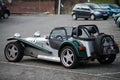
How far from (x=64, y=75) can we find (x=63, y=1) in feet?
176

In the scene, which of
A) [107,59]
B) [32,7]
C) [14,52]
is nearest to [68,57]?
[107,59]

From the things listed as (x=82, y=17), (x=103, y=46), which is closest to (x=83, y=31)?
(x=103, y=46)

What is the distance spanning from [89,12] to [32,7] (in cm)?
2188

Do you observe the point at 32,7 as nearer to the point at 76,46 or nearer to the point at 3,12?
the point at 3,12

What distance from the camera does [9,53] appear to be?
14.5 meters

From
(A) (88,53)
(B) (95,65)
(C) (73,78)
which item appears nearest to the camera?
(C) (73,78)

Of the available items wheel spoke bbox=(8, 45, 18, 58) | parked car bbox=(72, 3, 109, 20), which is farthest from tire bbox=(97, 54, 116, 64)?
parked car bbox=(72, 3, 109, 20)

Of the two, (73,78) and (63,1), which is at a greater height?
(73,78)

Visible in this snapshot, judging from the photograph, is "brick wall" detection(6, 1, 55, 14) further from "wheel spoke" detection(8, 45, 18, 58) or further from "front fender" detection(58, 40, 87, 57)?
"front fender" detection(58, 40, 87, 57)

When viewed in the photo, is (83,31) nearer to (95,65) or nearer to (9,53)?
(95,65)

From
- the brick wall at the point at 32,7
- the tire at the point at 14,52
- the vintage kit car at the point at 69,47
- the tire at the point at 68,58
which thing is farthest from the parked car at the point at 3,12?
the tire at the point at 68,58

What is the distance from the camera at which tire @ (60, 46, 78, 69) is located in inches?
504

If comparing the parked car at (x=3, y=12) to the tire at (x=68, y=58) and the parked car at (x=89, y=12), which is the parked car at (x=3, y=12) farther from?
the tire at (x=68, y=58)

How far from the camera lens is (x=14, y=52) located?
14406 millimetres
